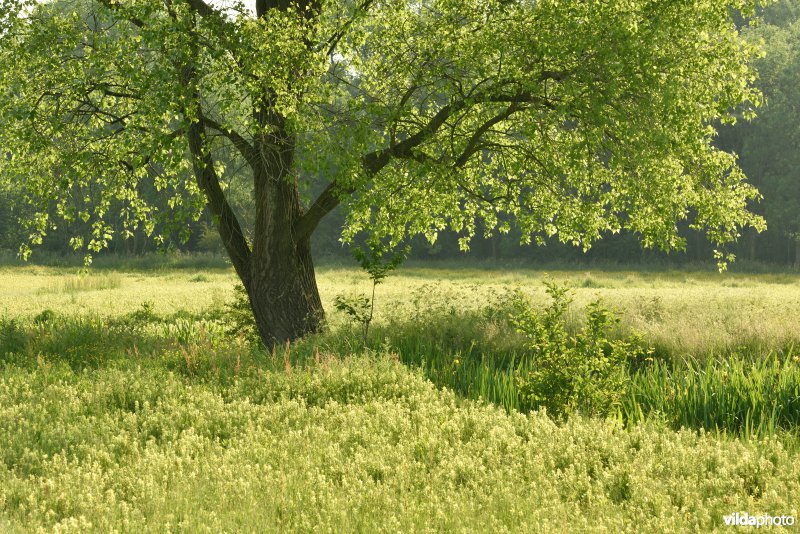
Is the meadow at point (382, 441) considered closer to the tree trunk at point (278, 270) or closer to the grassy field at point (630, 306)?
the grassy field at point (630, 306)

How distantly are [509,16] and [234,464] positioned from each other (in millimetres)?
9134

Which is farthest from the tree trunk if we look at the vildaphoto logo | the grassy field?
the vildaphoto logo

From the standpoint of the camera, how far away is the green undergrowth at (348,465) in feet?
17.0

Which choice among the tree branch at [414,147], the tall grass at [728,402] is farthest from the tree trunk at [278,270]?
the tall grass at [728,402]

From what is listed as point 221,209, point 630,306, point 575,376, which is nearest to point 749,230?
point 630,306

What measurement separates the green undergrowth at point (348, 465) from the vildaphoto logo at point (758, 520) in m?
0.07

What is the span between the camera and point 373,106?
11.4m

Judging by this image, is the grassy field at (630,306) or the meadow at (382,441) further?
the grassy field at (630,306)

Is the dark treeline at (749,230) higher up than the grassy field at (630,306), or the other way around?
the dark treeline at (749,230)


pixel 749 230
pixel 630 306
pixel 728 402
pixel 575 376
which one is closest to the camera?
pixel 575 376

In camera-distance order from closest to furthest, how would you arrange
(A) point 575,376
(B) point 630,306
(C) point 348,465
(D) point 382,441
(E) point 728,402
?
(C) point 348,465 < (D) point 382,441 < (A) point 575,376 < (E) point 728,402 < (B) point 630,306

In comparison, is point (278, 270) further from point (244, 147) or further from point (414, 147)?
point (414, 147)

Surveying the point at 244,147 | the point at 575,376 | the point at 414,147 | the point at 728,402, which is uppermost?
the point at 414,147

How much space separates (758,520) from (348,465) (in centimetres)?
293
